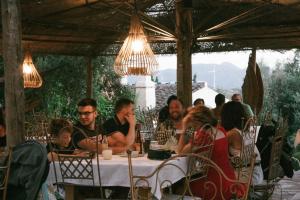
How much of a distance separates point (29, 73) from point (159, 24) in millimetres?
2717

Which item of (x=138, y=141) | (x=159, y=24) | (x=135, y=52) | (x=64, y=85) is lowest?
(x=138, y=141)

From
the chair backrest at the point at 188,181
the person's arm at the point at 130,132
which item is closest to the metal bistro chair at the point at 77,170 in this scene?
the chair backrest at the point at 188,181

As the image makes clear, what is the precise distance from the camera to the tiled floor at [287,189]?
7.59 m

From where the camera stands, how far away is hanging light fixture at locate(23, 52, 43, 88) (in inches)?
378

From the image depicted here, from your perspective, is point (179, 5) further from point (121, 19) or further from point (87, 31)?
point (87, 31)

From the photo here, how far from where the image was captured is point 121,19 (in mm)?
9812

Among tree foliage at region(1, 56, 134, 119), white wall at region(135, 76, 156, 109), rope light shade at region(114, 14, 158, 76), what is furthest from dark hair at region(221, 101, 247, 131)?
white wall at region(135, 76, 156, 109)

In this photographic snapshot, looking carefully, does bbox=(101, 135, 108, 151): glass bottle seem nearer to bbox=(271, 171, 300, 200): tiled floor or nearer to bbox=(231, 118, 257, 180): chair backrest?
bbox=(231, 118, 257, 180): chair backrest

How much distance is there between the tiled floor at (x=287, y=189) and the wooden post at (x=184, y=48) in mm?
1870

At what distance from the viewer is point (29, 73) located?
31.8 ft

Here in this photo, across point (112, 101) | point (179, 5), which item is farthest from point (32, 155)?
point (112, 101)

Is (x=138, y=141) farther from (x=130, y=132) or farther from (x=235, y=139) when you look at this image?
(x=235, y=139)

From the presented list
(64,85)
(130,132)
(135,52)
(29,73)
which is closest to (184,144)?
(130,132)

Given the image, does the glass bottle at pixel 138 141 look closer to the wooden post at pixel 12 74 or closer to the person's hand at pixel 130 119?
the person's hand at pixel 130 119
